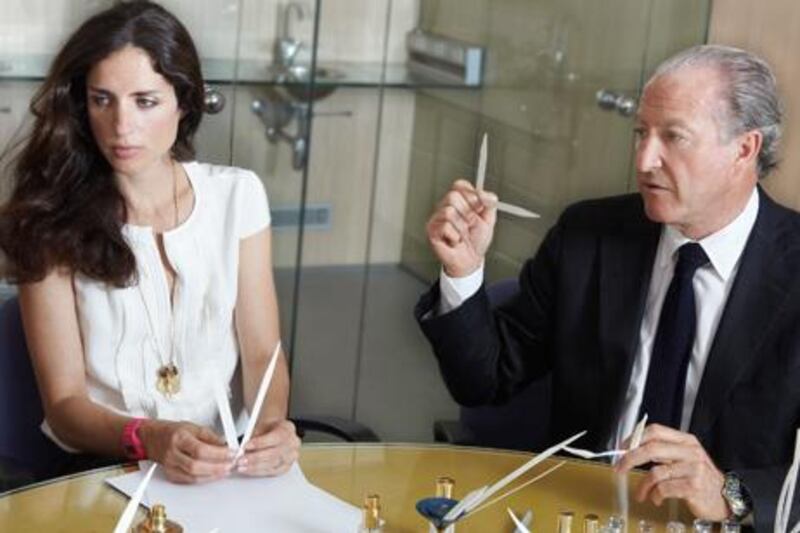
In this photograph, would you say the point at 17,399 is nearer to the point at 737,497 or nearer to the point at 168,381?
the point at 168,381

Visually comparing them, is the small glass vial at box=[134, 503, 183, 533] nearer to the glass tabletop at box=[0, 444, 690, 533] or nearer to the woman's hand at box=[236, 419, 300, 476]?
the glass tabletop at box=[0, 444, 690, 533]

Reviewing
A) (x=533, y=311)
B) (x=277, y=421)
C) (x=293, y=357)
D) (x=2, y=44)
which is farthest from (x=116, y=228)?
(x=293, y=357)

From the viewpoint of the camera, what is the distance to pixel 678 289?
107 inches

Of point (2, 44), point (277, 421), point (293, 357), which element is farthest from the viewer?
point (293, 357)

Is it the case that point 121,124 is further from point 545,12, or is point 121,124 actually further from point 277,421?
point 545,12

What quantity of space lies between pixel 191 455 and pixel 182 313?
0.62 metres

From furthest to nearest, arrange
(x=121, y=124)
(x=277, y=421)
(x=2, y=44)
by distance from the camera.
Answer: (x=2, y=44)
(x=121, y=124)
(x=277, y=421)

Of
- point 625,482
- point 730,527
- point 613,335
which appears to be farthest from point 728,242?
point 730,527

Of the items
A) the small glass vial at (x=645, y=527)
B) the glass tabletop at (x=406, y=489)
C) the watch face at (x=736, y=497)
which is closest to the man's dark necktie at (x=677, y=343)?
the glass tabletop at (x=406, y=489)

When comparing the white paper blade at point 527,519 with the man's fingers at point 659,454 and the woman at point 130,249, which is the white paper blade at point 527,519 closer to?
the man's fingers at point 659,454

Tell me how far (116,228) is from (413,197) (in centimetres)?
168

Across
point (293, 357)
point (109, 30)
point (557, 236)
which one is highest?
point (109, 30)

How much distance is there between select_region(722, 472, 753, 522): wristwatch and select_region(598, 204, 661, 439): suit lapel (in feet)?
1.56

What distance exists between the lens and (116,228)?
2.79 m
